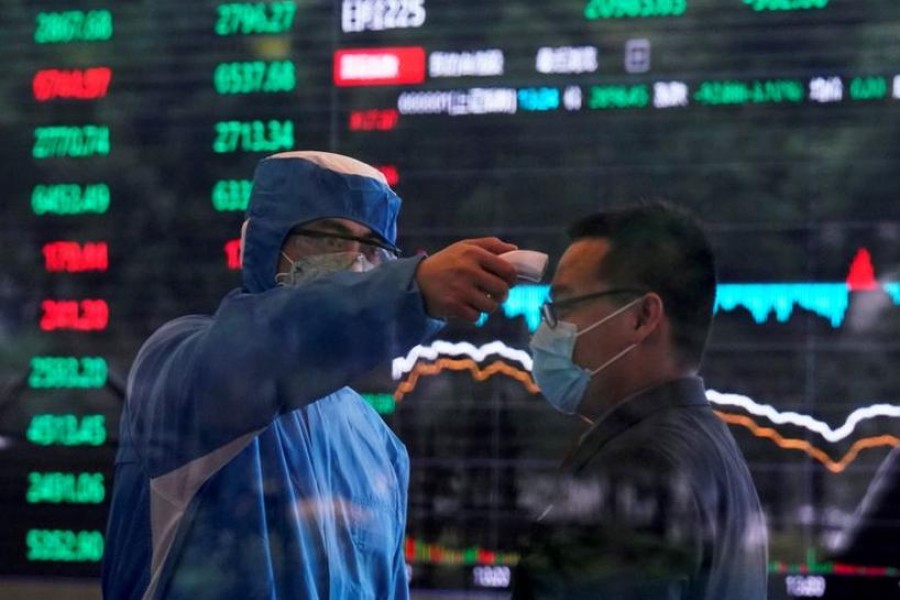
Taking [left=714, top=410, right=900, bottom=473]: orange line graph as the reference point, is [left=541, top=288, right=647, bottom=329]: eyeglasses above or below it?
above

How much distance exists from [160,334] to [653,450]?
19.7 inches

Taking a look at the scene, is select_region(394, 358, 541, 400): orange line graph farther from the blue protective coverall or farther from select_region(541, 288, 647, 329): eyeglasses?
select_region(541, 288, 647, 329): eyeglasses

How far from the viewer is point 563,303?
4.04 ft

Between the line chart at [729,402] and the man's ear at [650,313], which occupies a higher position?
the man's ear at [650,313]

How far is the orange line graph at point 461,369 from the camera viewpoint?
6.34 ft

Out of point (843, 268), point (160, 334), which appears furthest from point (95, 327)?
point (843, 268)

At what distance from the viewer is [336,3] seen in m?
2.03

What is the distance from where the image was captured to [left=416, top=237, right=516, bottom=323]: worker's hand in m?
0.95

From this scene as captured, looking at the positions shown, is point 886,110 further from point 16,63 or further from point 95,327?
point 16,63

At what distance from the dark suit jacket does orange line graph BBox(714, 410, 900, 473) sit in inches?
30.3

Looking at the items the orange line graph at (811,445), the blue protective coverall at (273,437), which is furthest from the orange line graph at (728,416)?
the blue protective coverall at (273,437)

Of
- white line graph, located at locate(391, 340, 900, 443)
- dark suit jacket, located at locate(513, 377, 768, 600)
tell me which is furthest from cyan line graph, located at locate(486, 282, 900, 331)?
dark suit jacket, located at locate(513, 377, 768, 600)

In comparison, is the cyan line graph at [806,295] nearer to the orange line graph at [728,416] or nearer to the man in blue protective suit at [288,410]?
the orange line graph at [728,416]

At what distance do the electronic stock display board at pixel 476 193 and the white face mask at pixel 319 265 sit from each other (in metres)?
0.59
